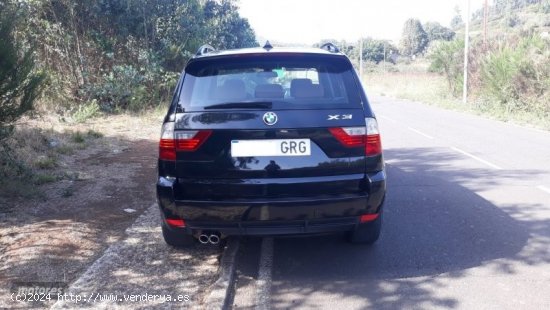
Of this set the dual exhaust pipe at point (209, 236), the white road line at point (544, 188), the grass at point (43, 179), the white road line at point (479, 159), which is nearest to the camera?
the dual exhaust pipe at point (209, 236)

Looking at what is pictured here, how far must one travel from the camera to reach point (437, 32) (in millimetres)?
78562

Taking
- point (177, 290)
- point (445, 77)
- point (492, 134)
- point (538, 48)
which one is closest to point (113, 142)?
point (177, 290)

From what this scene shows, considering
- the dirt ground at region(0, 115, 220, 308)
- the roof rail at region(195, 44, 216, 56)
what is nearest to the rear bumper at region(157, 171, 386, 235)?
the dirt ground at region(0, 115, 220, 308)

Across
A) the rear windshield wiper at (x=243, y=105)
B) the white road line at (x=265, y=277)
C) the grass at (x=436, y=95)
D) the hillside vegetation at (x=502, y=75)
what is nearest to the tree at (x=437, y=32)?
the grass at (x=436, y=95)

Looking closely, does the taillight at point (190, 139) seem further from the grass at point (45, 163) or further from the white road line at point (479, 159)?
the white road line at point (479, 159)

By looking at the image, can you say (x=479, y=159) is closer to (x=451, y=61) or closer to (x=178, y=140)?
(x=178, y=140)

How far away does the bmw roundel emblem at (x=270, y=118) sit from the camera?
382 cm

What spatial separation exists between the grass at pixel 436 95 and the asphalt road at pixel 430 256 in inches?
382

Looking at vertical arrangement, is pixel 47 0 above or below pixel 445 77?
above

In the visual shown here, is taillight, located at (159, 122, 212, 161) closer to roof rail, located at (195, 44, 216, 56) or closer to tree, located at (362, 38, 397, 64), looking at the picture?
roof rail, located at (195, 44, 216, 56)

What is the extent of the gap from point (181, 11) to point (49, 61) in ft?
15.0

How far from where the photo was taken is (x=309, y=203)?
3.82 metres

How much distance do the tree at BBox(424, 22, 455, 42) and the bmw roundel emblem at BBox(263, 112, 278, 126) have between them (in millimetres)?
73365

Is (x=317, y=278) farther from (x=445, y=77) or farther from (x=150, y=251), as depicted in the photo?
(x=445, y=77)
